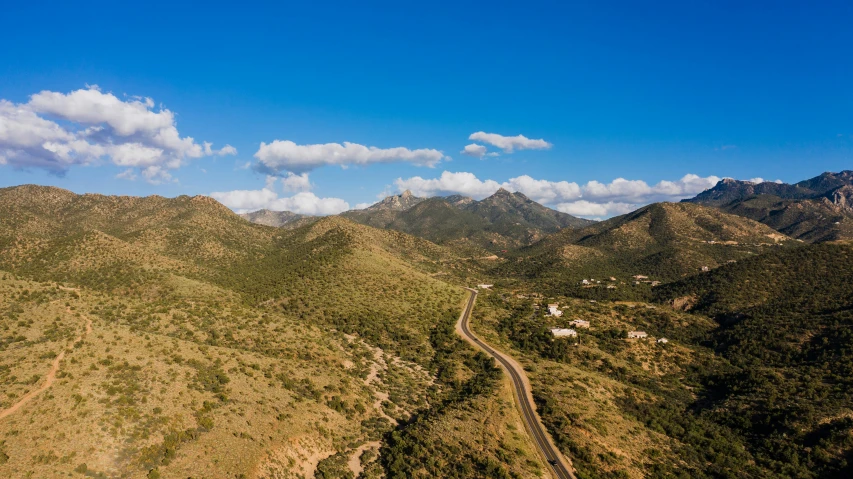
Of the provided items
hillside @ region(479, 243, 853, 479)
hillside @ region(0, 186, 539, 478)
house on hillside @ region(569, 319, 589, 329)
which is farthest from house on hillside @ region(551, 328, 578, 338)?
hillside @ region(0, 186, 539, 478)

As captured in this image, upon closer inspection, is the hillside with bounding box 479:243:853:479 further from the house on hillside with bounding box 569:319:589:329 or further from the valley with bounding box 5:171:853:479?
the house on hillside with bounding box 569:319:589:329

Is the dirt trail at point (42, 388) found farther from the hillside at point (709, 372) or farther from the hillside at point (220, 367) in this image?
the hillside at point (709, 372)

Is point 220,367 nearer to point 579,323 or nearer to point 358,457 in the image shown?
point 358,457

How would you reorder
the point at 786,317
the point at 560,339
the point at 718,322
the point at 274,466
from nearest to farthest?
the point at 274,466 < the point at 560,339 < the point at 786,317 < the point at 718,322

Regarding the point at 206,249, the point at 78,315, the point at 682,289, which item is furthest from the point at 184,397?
the point at 682,289

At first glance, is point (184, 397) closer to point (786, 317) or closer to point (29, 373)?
point (29, 373)
